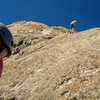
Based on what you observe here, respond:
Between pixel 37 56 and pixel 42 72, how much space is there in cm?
240

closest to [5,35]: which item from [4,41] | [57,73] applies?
[4,41]

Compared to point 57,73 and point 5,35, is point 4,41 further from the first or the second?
point 57,73

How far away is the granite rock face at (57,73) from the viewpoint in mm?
8398

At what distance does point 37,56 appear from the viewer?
12.5 meters

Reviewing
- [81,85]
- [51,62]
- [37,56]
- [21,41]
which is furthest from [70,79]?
→ [21,41]

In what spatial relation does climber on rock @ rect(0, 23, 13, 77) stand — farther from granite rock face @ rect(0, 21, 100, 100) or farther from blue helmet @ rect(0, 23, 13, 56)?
granite rock face @ rect(0, 21, 100, 100)

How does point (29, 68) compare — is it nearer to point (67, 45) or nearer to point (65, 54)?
point (65, 54)

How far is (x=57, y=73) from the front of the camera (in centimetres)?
980

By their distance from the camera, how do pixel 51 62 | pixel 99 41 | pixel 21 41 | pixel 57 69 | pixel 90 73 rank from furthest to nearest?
pixel 21 41
pixel 99 41
pixel 51 62
pixel 57 69
pixel 90 73

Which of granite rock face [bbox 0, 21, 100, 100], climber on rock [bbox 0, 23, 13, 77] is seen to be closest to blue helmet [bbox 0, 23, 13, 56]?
climber on rock [bbox 0, 23, 13, 77]

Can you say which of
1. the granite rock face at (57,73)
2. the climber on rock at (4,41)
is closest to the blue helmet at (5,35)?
the climber on rock at (4,41)

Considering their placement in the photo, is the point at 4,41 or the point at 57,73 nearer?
the point at 4,41

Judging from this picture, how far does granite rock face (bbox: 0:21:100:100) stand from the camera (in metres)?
8.40

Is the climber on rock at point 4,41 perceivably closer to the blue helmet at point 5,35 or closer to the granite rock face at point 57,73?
the blue helmet at point 5,35
